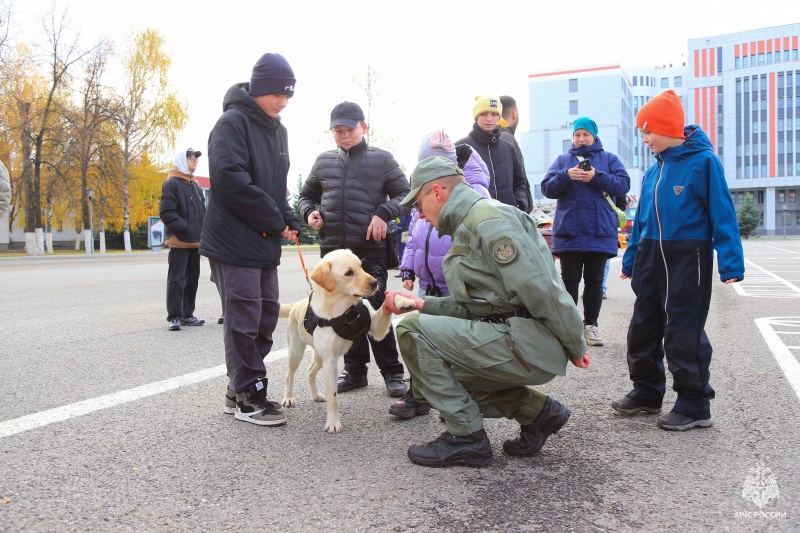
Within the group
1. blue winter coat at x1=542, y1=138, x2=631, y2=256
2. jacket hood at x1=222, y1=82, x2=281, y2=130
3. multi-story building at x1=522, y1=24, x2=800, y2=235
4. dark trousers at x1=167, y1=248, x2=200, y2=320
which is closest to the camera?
jacket hood at x1=222, y1=82, x2=281, y2=130

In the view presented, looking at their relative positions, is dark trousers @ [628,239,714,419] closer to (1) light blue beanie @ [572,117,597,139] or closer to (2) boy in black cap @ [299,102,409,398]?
(2) boy in black cap @ [299,102,409,398]

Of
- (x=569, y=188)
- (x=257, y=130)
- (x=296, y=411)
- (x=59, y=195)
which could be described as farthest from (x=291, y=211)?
(x=59, y=195)

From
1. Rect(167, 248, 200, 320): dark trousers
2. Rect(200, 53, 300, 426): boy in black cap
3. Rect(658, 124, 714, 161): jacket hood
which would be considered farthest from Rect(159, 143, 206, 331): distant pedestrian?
Rect(658, 124, 714, 161): jacket hood

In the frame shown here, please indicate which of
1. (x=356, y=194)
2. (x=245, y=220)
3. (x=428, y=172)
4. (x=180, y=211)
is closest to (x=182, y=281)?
(x=180, y=211)

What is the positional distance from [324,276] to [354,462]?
45.7 inches

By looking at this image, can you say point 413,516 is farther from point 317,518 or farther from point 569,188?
point 569,188

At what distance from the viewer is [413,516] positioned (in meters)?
2.81

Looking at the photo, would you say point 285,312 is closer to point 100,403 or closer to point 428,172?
point 100,403

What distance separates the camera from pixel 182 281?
27.9ft

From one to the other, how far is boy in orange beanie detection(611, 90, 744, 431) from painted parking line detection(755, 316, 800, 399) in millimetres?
1219

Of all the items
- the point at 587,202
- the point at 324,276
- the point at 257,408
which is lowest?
the point at 257,408

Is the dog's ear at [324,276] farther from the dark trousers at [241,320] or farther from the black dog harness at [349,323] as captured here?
the dark trousers at [241,320]

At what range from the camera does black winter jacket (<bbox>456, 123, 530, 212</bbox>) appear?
589 centimetres

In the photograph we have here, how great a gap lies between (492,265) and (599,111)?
95.7 meters
